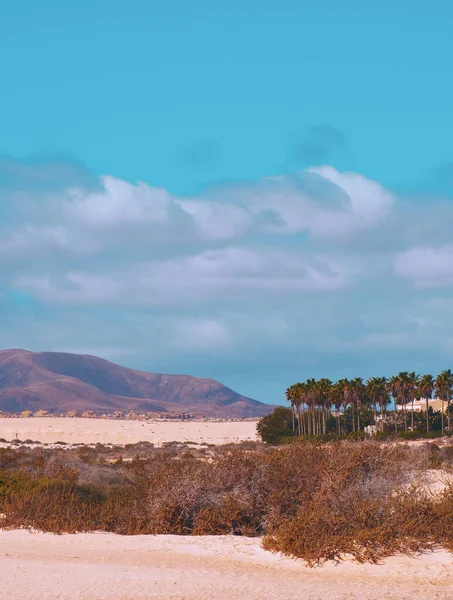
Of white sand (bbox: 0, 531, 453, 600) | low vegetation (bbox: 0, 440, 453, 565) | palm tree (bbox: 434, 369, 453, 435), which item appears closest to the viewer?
white sand (bbox: 0, 531, 453, 600)

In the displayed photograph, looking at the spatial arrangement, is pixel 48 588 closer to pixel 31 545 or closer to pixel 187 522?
pixel 31 545

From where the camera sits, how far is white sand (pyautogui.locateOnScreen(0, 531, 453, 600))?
44.0 ft

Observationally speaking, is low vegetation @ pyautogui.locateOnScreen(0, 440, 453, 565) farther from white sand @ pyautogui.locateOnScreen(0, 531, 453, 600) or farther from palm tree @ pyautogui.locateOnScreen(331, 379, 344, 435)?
palm tree @ pyautogui.locateOnScreen(331, 379, 344, 435)

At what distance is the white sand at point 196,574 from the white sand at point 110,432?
209 ft

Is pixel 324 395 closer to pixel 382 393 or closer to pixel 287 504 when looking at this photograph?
pixel 382 393

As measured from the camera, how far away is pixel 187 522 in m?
19.1

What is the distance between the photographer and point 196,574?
14.8 metres

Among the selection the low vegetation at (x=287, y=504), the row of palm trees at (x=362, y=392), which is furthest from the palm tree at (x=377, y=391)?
the low vegetation at (x=287, y=504)

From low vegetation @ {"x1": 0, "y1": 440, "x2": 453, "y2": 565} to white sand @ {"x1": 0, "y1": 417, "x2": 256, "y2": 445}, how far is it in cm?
6073

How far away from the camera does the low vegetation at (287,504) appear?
15.9 metres

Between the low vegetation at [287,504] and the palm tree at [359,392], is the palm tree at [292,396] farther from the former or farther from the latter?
the low vegetation at [287,504]

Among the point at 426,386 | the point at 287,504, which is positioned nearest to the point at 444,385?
the point at 426,386

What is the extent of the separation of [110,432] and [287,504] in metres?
80.8

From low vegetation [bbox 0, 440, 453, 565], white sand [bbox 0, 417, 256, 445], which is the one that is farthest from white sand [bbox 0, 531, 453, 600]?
white sand [bbox 0, 417, 256, 445]
